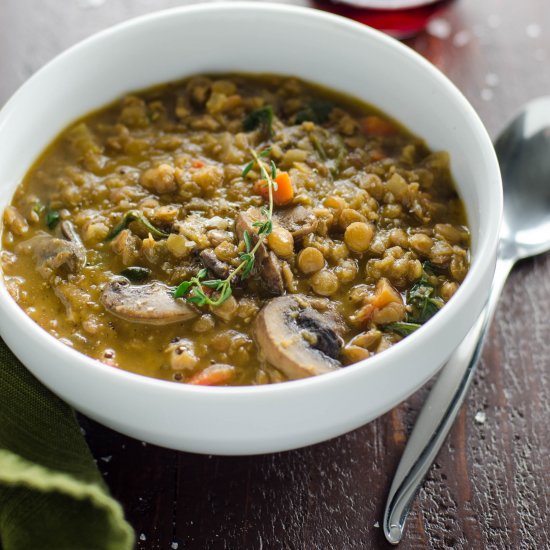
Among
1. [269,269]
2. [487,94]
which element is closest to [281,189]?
[269,269]

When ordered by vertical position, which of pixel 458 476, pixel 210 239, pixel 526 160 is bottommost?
pixel 458 476

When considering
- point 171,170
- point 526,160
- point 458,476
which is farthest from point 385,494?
point 526,160

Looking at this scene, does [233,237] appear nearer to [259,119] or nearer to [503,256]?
[259,119]

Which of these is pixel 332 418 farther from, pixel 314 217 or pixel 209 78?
pixel 209 78

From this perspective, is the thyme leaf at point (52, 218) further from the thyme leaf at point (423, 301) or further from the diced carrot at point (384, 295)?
the thyme leaf at point (423, 301)

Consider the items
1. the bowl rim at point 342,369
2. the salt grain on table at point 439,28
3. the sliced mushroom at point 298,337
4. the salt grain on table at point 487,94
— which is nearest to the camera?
the bowl rim at point 342,369

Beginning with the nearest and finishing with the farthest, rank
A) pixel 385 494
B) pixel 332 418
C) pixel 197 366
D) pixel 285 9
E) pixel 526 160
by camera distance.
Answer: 1. pixel 332 418
2. pixel 197 366
3. pixel 385 494
4. pixel 285 9
5. pixel 526 160

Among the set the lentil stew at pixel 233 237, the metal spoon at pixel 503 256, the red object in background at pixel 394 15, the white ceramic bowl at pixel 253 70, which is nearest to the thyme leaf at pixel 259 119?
the lentil stew at pixel 233 237

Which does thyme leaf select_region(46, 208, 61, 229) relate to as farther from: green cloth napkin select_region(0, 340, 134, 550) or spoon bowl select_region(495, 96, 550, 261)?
spoon bowl select_region(495, 96, 550, 261)
